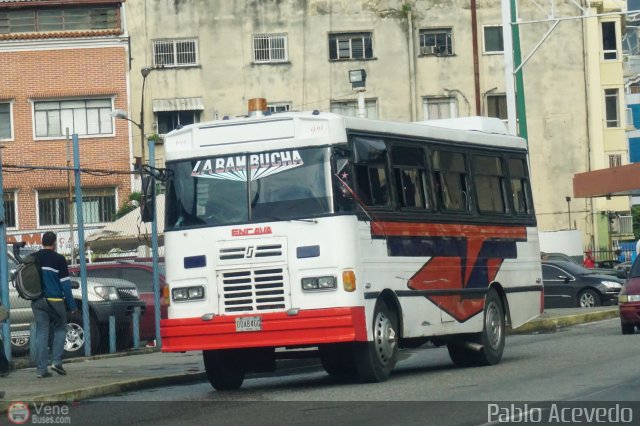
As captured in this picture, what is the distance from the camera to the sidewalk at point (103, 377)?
51.0ft

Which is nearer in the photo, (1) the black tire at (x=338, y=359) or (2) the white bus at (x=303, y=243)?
(2) the white bus at (x=303, y=243)

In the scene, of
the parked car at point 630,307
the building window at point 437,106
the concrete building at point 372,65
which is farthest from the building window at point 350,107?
the parked car at point 630,307

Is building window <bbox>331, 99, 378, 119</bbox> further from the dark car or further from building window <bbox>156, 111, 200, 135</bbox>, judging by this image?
the dark car

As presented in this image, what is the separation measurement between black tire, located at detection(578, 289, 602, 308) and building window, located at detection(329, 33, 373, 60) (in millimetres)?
23979

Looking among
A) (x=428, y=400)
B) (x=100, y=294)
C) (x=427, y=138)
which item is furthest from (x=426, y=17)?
(x=428, y=400)

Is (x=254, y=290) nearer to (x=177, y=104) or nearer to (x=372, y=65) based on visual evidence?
(x=177, y=104)

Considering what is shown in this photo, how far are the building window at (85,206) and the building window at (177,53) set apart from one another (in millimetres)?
12300

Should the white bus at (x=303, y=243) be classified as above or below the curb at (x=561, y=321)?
above

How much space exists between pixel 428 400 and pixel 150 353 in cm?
957

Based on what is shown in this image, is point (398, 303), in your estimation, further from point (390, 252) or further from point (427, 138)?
point (427, 138)

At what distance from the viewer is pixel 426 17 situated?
A: 191 ft

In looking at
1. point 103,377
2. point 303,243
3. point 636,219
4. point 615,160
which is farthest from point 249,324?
point 636,219

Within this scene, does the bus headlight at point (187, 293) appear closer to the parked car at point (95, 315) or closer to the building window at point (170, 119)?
the parked car at point (95, 315)

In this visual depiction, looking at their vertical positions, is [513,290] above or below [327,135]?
below
